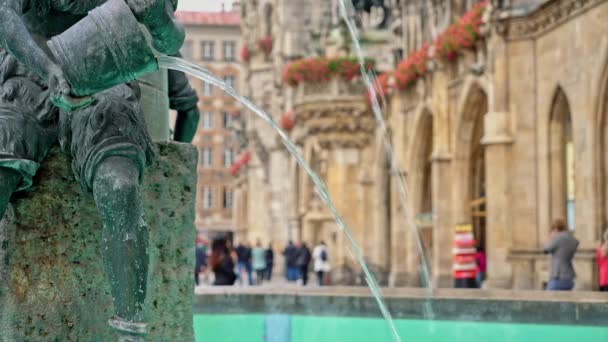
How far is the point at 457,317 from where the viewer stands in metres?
7.71

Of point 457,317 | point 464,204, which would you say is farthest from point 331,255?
point 457,317

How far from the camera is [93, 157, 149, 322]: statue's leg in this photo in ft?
11.8

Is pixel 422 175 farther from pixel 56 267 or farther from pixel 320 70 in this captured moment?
pixel 56 267

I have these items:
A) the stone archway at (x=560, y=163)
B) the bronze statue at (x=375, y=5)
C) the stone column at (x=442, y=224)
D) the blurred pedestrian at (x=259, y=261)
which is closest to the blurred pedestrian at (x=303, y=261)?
the blurred pedestrian at (x=259, y=261)

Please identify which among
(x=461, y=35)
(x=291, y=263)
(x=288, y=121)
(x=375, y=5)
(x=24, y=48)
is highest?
(x=375, y=5)

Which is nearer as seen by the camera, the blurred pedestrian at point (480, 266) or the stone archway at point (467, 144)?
the blurred pedestrian at point (480, 266)

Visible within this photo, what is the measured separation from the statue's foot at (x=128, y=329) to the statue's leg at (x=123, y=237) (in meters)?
0.01

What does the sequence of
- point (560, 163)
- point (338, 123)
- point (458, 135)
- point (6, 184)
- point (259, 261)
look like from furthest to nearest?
point (338, 123) → point (259, 261) → point (458, 135) → point (560, 163) → point (6, 184)

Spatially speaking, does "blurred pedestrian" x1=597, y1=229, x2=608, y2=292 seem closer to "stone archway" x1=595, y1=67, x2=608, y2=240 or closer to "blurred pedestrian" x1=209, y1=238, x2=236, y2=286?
"blurred pedestrian" x1=209, y1=238, x2=236, y2=286

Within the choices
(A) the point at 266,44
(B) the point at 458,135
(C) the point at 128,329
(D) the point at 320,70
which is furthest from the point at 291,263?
(C) the point at 128,329

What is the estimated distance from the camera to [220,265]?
16.3 metres

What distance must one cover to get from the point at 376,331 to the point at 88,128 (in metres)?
4.30

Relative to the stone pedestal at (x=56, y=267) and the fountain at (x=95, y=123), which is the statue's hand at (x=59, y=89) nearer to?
the fountain at (x=95, y=123)

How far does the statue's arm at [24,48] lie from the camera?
3.42m
